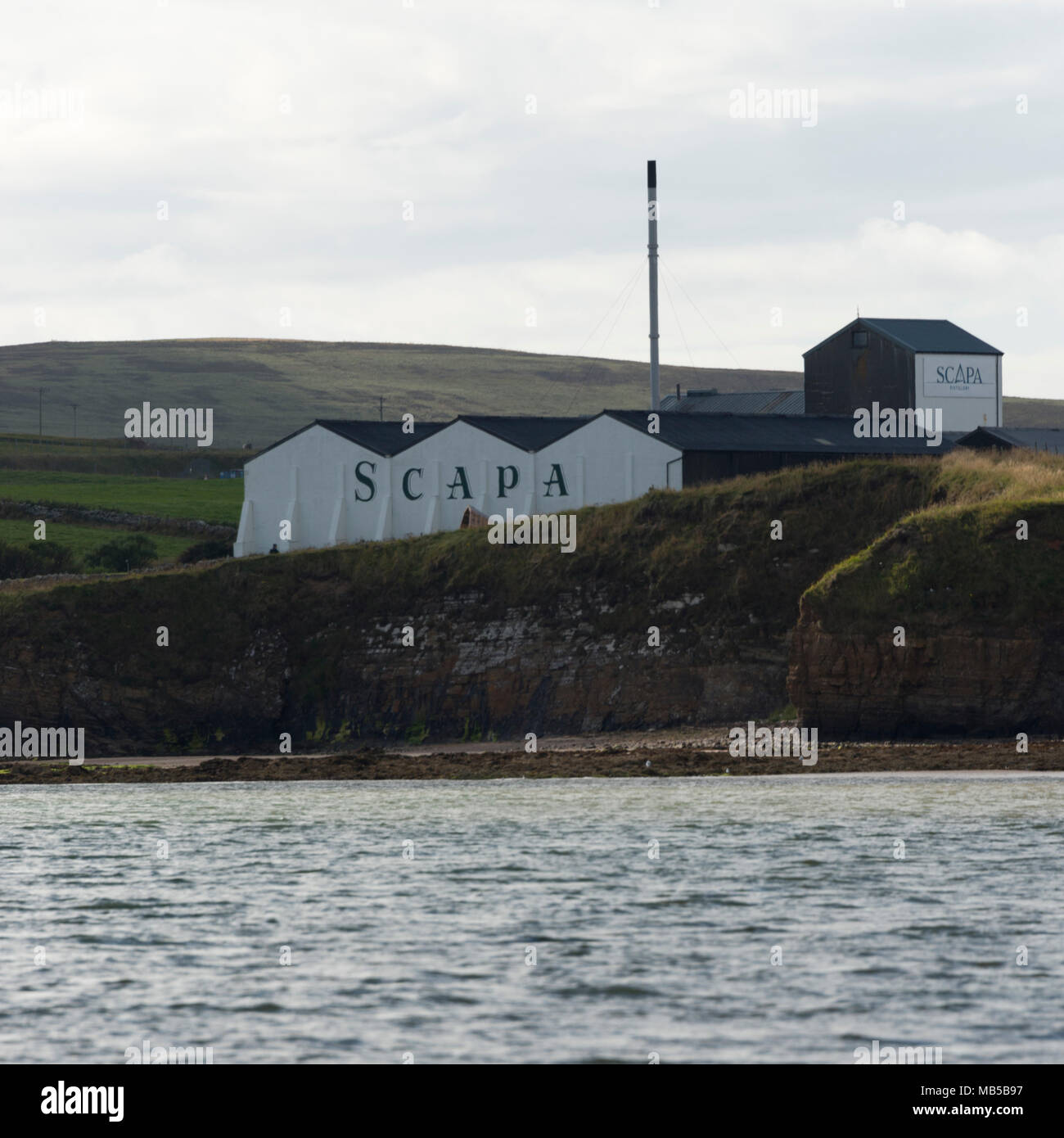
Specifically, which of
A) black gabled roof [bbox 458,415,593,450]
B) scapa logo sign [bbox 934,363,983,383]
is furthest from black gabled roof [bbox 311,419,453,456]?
scapa logo sign [bbox 934,363,983,383]

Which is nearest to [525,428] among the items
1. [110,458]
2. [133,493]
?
[133,493]

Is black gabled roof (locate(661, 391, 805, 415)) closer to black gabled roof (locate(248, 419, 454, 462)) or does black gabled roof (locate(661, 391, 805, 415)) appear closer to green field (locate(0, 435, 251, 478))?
black gabled roof (locate(248, 419, 454, 462))

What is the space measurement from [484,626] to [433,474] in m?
20.7

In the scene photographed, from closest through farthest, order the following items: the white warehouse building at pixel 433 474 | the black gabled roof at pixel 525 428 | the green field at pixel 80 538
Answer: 1. the white warehouse building at pixel 433 474
2. the black gabled roof at pixel 525 428
3. the green field at pixel 80 538

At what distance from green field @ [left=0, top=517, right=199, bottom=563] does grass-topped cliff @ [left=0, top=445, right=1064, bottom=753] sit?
2369 centimetres

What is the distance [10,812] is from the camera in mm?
40625

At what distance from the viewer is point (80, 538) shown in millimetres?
90688

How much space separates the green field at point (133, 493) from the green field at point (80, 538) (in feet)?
17.6

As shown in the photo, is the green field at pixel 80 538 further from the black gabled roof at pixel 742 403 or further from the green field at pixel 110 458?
the green field at pixel 110 458

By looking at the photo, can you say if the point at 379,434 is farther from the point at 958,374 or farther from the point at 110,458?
the point at 110,458

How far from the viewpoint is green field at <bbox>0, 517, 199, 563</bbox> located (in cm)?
8650

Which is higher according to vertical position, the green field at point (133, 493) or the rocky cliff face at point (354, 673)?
the green field at point (133, 493)

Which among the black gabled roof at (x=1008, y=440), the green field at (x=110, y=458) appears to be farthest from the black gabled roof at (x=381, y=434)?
the green field at (x=110, y=458)

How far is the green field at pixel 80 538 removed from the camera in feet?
284
